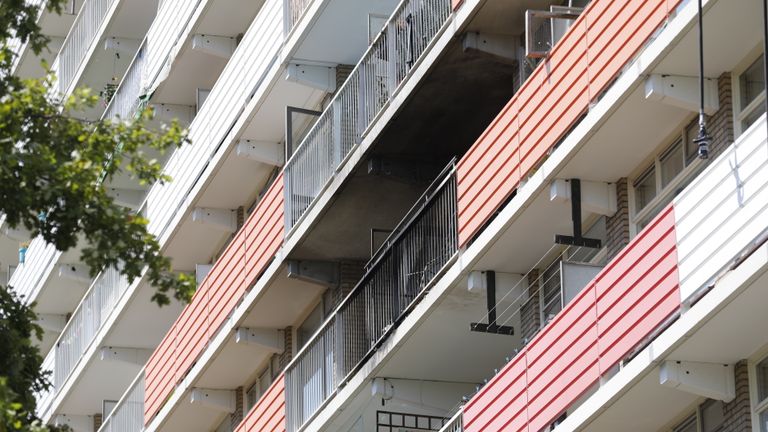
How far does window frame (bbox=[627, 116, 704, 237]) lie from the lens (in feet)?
76.0

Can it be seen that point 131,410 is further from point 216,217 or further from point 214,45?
point 214,45

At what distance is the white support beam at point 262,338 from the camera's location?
34188 millimetres

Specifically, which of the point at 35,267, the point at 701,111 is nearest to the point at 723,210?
the point at 701,111

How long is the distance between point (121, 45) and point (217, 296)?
34.8 ft

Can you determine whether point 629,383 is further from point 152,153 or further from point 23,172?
point 152,153

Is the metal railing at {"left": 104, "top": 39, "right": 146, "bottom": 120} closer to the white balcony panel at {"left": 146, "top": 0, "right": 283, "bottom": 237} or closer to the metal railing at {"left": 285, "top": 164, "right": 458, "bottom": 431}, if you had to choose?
the white balcony panel at {"left": 146, "top": 0, "right": 283, "bottom": 237}

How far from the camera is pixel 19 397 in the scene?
18438mm

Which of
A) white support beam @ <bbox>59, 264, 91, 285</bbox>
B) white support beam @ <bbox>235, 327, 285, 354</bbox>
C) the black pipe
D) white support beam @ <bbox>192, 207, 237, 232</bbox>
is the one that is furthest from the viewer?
white support beam @ <bbox>59, 264, 91, 285</bbox>

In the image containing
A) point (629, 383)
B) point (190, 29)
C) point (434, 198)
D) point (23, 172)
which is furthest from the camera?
point (190, 29)

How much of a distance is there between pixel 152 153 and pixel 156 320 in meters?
3.06

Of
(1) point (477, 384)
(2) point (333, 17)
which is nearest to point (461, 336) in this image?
(1) point (477, 384)

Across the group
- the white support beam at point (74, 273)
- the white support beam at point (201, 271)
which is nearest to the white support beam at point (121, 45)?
the white support beam at point (74, 273)

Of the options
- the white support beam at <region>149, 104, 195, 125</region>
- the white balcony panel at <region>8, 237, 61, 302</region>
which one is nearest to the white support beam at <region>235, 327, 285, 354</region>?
the white support beam at <region>149, 104, 195, 125</region>

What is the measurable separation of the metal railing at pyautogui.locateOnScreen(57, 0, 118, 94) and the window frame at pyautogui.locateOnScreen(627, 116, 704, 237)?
2037 cm
